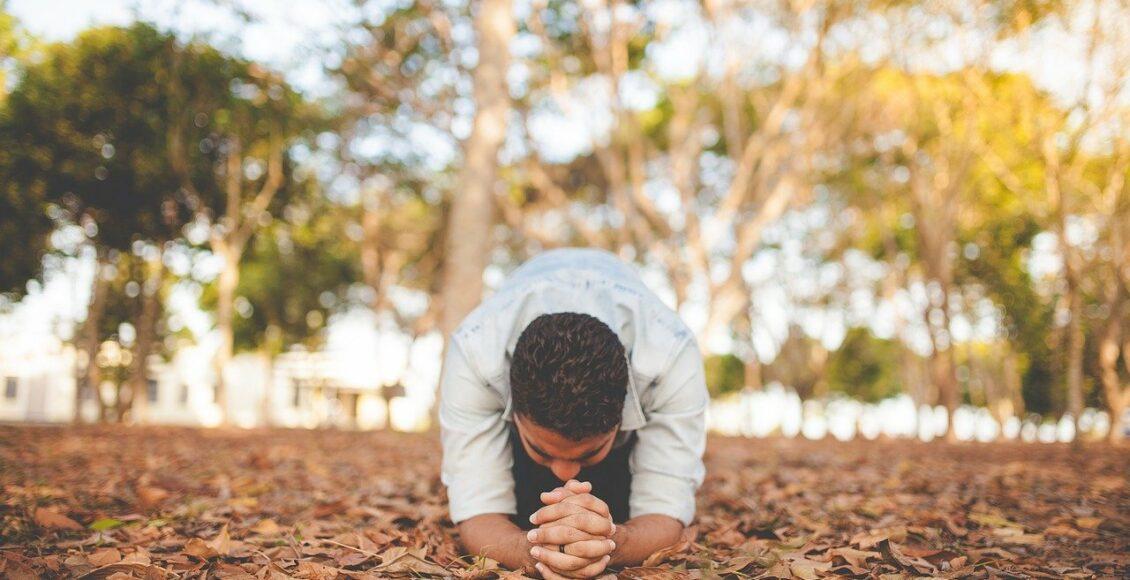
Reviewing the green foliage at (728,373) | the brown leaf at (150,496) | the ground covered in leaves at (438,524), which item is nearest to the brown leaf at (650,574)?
the ground covered in leaves at (438,524)

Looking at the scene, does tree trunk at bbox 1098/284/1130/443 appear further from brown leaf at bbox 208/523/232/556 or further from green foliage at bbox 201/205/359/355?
green foliage at bbox 201/205/359/355

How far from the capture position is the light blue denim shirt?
2871 millimetres

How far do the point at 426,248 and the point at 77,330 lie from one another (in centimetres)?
1035

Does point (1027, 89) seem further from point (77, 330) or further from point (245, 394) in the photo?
point (245, 394)

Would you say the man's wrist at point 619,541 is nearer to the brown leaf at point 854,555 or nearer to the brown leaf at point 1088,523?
the brown leaf at point 854,555

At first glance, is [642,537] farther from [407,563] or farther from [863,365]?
[863,365]

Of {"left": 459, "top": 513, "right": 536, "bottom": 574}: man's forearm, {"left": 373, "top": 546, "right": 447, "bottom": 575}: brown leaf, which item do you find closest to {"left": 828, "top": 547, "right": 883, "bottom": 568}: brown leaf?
{"left": 459, "top": 513, "right": 536, "bottom": 574}: man's forearm

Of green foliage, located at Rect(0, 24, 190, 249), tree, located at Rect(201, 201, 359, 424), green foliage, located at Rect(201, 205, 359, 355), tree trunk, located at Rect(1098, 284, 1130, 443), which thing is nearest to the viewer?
tree trunk, located at Rect(1098, 284, 1130, 443)

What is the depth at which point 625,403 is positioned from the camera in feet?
9.34

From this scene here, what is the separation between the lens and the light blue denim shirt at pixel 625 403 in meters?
2.87

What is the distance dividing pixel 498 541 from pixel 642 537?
528 millimetres

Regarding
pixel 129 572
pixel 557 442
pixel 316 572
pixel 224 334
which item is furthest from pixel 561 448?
pixel 224 334

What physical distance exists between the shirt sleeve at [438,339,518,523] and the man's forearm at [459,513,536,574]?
0.05m

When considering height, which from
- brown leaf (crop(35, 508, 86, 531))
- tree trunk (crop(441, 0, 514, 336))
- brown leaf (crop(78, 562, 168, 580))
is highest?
tree trunk (crop(441, 0, 514, 336))
